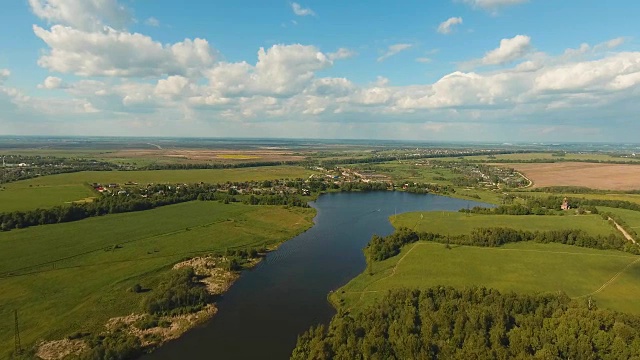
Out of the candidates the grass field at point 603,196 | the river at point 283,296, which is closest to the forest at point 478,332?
the river at point 283,296

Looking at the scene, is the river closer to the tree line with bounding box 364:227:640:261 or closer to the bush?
the bush

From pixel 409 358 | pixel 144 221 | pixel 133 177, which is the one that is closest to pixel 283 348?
pixel 409 358

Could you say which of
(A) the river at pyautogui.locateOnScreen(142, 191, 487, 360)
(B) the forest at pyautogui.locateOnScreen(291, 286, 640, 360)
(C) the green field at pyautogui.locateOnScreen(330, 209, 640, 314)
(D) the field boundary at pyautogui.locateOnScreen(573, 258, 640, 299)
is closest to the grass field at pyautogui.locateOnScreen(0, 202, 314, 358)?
(A) the river at pyautogui.locateOnScreen(142, 191, 487, 360)

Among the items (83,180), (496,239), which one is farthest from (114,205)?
(496,239)

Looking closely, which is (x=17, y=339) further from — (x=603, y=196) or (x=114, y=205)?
(x=603, y=196)

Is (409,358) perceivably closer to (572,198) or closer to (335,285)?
(335,285)

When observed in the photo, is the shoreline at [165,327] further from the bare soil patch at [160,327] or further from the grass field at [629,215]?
the grass field at [629,215]
